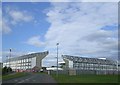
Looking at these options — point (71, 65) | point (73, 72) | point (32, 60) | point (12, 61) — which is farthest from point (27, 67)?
point (73, 72)

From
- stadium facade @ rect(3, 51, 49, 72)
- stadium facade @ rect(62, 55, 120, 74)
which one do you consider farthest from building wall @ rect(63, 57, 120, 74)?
stadium facade @ rect(3, 51, 49, 72)

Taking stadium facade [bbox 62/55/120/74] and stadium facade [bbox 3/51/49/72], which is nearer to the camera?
stadium facade [bbox 62/55/120/74]

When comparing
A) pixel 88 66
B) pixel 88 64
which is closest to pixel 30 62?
pixel 88 64

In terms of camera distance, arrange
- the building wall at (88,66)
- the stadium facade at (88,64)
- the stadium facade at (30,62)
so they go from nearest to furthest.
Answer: the building wall at (88,66), the stadium facade at (88,64), the stadium facade at (30,62)

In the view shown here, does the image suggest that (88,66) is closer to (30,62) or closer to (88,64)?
(88,64)

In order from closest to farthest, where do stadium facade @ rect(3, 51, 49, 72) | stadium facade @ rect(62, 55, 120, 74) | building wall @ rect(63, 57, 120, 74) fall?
building wall @ rect(63, 57, 120, 74), stadium facade @ rect(62, 55, 120, 74), stadium facade @ rect(3, 51, 49, 72)

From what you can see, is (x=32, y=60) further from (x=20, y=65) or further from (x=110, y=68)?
(x=110, y=68)

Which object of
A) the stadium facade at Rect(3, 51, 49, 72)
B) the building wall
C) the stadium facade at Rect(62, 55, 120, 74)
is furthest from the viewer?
the stadium facade at Rect(3, 51, 49, 72)

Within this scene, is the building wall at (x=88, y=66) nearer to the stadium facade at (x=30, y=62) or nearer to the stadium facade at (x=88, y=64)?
the stadium facade at (x=88, y=64)

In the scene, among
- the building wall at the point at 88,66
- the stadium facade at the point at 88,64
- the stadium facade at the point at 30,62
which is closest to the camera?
the building wall at the point at 88,66

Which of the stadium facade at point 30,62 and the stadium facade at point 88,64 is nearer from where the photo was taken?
the stadium facade at point 88,64

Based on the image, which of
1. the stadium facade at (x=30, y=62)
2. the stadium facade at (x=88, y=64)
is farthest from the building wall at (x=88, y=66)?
the stadium facade at (x=30, y=62)

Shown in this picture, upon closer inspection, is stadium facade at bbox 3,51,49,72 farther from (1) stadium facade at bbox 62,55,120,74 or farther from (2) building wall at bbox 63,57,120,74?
(2) building wall at bbox 63,57,120,74

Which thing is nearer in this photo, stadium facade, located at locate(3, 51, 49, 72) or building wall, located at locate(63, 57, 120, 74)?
building wall, located at locate(63, 57, 120, 74)
